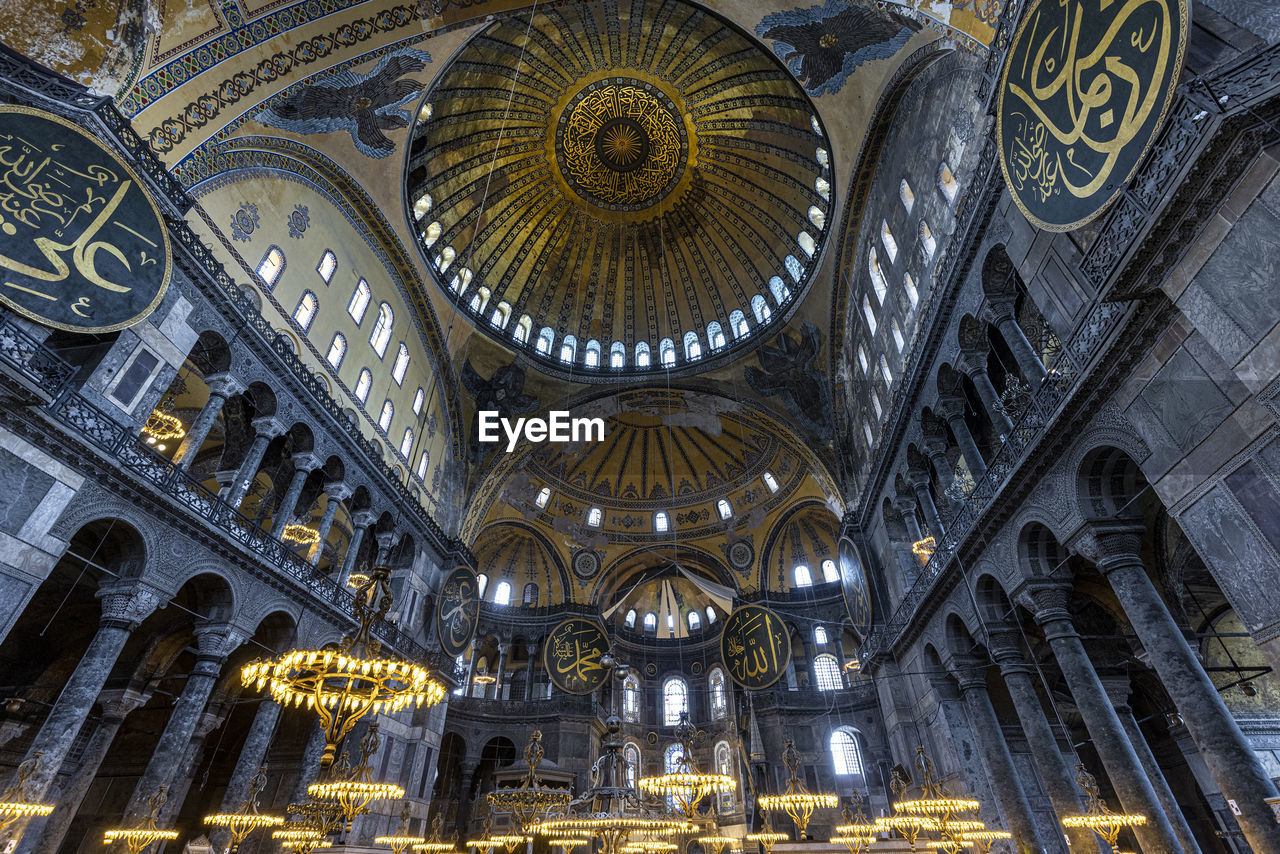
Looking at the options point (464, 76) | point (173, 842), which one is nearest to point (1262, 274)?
point (464, 76)

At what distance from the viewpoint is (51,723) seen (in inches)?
288

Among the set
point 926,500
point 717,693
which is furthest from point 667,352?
point 717,693

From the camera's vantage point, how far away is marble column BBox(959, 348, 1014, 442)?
30.6 feet

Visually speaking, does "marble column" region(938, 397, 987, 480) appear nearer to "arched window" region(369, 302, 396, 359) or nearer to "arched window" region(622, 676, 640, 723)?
"arched window" region(369, 302, 396, 359)

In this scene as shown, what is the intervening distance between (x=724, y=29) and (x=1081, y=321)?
13.0m

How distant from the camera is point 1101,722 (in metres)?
7.17

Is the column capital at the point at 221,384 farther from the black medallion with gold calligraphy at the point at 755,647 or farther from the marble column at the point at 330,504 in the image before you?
the black medallion with gold calligraphy at the point at 755,647

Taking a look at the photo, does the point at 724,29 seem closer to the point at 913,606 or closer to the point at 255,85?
the point at 255,85

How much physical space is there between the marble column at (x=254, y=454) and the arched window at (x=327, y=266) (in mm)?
3673

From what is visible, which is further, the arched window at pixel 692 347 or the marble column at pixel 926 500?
the arched window at pixel 692 347

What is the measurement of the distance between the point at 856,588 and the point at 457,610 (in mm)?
10579

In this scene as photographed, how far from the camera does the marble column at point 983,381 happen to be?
9.34m

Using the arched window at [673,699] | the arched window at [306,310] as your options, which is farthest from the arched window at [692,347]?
the arched window at [673,699]

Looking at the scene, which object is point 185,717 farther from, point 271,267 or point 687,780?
point 271,267
